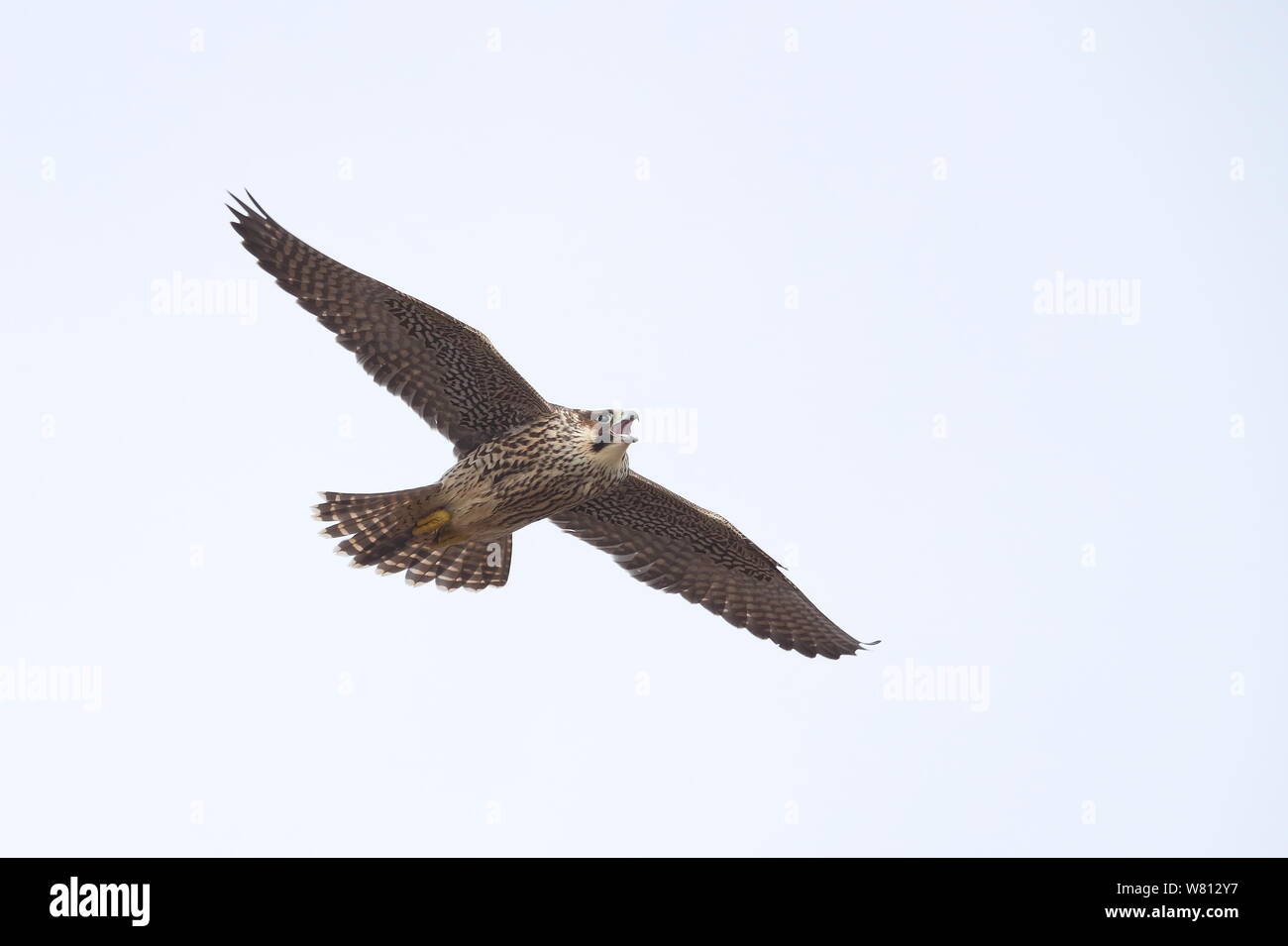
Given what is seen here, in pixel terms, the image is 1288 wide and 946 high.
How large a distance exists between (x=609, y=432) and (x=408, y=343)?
2077mm

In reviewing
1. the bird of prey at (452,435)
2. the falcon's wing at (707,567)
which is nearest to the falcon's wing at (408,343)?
the bird of prey at (452,435)

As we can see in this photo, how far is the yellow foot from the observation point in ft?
55.6

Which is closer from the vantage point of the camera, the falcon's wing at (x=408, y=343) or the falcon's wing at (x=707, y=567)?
the falcon's wing at (x=408, y=343)

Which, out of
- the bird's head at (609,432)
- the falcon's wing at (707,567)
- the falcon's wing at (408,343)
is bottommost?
the falcon's wing at (707,567)

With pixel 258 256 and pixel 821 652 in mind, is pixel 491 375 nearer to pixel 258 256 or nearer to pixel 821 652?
pixel 258 256

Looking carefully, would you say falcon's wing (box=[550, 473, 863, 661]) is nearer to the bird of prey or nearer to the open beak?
the bird of prey

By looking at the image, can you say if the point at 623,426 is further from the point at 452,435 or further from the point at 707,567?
the point at 707,567

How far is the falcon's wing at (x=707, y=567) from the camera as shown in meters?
18.5

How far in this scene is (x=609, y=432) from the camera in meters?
16.4

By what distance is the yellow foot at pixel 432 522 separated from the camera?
16953 mm

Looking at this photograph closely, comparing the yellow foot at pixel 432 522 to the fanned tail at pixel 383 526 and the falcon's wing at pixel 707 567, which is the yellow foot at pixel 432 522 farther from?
the falcon's wing at pixel 707 567

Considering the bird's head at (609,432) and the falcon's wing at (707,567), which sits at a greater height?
the bird's head at (609,432)

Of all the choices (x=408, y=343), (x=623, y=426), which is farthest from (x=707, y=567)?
(x=408, y=343)

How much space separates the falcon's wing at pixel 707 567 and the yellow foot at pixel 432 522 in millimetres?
1858
